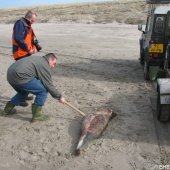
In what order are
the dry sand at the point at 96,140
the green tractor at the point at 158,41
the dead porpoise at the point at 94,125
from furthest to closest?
the green tractor at the point at 158,41 → the dead porpoise at the point at 94,125 → the dry sand at the point at 96,140

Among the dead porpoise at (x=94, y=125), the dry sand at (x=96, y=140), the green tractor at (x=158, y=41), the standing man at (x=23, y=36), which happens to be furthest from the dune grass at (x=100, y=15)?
the dead porpoise at (x=94, y=125)

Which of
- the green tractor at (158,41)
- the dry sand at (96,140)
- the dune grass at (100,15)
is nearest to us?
the dry sand at (96,140)

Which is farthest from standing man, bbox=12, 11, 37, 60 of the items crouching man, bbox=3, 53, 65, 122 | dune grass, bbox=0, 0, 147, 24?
dune grass, bbox=0, 0, 147, 24

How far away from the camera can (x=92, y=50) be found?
1691 cm

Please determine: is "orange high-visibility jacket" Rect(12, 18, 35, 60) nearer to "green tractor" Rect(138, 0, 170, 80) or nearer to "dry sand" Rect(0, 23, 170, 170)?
"dry sand" Rect(0, 23, 170, 170)

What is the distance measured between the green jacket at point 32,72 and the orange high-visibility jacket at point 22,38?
110 centimetres

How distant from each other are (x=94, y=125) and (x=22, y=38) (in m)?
2.42

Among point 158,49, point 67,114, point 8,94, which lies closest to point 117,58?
point 158,49

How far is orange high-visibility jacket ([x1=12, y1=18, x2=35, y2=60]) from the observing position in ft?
24.3

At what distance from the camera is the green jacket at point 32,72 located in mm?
6414

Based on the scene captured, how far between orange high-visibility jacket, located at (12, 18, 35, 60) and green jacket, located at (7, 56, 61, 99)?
1098 millimetres

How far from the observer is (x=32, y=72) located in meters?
6.48

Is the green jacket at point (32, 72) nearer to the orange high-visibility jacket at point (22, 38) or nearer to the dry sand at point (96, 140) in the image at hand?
the dry sand at point (96, 140)

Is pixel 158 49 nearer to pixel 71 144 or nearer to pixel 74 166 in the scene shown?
pixel 71 144
